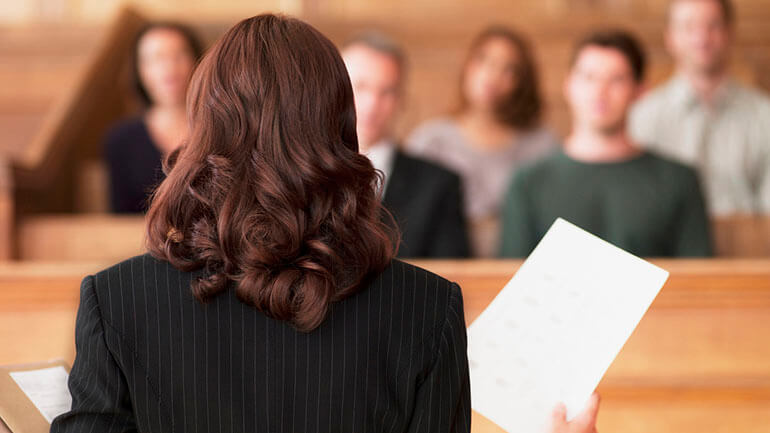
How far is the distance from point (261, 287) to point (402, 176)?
6.25 ft

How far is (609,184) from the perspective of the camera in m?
2.82

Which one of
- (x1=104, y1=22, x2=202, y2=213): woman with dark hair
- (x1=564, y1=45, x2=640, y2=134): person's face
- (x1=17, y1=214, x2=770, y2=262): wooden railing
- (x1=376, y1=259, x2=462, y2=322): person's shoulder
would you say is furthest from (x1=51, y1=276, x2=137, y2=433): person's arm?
(x1=104, y1=22, x2=202, y2=213): woman with dark hair

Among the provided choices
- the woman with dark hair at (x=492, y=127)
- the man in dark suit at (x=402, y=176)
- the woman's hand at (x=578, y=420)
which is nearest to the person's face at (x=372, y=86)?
the man in dark suit at (x=402, y=176)

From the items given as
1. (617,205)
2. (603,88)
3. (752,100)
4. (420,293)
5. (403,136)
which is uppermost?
(420,293)

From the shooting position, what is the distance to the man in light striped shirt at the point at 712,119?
3.67 metres

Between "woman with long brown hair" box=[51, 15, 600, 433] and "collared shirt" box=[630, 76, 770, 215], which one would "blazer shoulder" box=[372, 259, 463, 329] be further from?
"collared shirt" box=[630, 76, 770, 215]

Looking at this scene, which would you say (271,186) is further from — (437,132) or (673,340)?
(437,132)

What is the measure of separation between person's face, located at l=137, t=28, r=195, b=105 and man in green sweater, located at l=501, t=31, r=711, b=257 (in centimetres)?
152

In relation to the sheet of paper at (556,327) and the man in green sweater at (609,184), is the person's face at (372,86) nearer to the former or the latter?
the man in green sweater at (609,184)

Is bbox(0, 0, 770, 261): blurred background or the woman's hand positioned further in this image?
bbox(0, 0, 770, 261): blurred background

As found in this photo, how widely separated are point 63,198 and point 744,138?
3157 mm

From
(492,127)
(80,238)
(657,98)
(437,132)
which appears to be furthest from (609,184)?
(80,238)

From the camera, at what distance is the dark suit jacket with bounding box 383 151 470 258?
2766 millimetres

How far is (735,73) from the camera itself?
4887 millimetres
